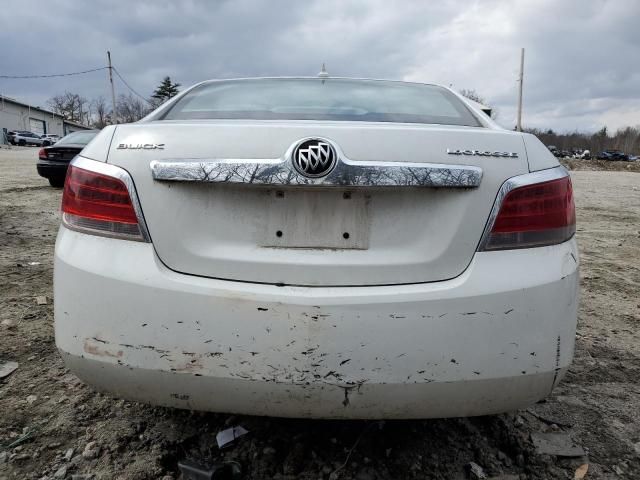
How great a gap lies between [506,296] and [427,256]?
9.7 inches

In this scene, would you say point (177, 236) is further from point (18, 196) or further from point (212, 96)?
point (18, 196)

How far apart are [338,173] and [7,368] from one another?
2144 mm

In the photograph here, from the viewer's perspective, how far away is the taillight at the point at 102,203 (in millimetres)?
1505

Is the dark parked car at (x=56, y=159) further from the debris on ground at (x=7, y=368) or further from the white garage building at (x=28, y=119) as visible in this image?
the white garage building at (x=28, y=119)

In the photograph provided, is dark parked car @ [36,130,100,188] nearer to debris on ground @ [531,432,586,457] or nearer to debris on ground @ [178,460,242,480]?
debris on ground @ [178,460,242,480]

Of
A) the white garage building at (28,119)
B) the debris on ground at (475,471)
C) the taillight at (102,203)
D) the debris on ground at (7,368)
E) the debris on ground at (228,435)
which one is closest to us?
the taillight at (102,203)

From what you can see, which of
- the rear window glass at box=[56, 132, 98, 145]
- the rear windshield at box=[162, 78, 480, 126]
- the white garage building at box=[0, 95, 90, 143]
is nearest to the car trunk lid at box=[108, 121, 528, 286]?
the rear windshield at box=[162, 78, 480, 126]

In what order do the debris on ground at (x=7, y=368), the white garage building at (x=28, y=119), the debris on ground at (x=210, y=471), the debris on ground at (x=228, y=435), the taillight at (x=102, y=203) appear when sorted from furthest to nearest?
the white garage building at (x=28, y=119)
the debris on ground at (x=7, y=368)
the debris on ground at (x=228, y=435)
the debris on ground at (x=210, y=471)
the taillight at (x=102, y=203)

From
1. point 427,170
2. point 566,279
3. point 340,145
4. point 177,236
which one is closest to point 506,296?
point 566,279

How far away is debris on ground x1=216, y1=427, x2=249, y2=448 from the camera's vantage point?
195cm

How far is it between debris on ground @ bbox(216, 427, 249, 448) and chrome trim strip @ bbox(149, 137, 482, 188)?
108 cm

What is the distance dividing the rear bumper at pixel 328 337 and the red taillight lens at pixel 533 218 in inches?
1.7

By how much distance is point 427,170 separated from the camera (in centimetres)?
144

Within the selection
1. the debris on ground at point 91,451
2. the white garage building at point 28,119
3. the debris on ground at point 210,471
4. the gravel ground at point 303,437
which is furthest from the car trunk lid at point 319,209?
the white garage building at point 28,119
